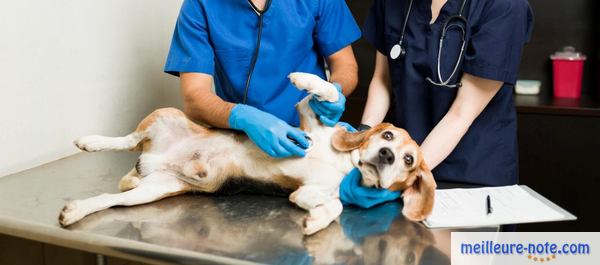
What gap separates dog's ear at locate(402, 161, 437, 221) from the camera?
116cm

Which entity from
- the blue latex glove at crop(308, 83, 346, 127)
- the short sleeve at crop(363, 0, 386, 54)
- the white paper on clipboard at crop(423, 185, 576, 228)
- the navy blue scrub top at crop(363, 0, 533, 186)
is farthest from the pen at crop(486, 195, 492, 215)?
the short sleeve at crop(363, 0, 386, 54)

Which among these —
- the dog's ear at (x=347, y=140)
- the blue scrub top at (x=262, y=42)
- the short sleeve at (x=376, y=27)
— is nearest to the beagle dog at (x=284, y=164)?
the dog's ear at (x=347, y=140)

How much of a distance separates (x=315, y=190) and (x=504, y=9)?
671mm

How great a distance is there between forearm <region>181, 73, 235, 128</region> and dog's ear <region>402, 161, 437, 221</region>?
47 centimetres

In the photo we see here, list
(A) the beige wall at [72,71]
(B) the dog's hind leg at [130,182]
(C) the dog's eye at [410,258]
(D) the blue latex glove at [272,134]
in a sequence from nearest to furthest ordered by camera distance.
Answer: (C) the dog's eye at [410,258], (D) the blue latex glove at [272,134], (B) the dog's hind leg at [130,182], (A) the beige wall at [72,71]

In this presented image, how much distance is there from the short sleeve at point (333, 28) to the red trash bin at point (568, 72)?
1168 millimetres

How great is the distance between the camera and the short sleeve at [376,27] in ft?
5.40

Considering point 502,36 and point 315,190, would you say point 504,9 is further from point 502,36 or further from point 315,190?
point 315,190

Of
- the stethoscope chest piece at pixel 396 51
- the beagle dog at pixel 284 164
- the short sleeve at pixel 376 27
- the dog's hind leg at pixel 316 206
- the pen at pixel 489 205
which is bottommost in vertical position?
the pen at pixel 489 205

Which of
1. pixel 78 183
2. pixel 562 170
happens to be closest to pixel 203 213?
pixel 78 183

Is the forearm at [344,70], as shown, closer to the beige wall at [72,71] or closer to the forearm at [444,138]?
the forearm at [444,138]

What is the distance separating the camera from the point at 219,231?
3.63 feet

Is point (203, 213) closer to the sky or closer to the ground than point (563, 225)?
closer to the sky

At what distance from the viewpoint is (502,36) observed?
137cm
